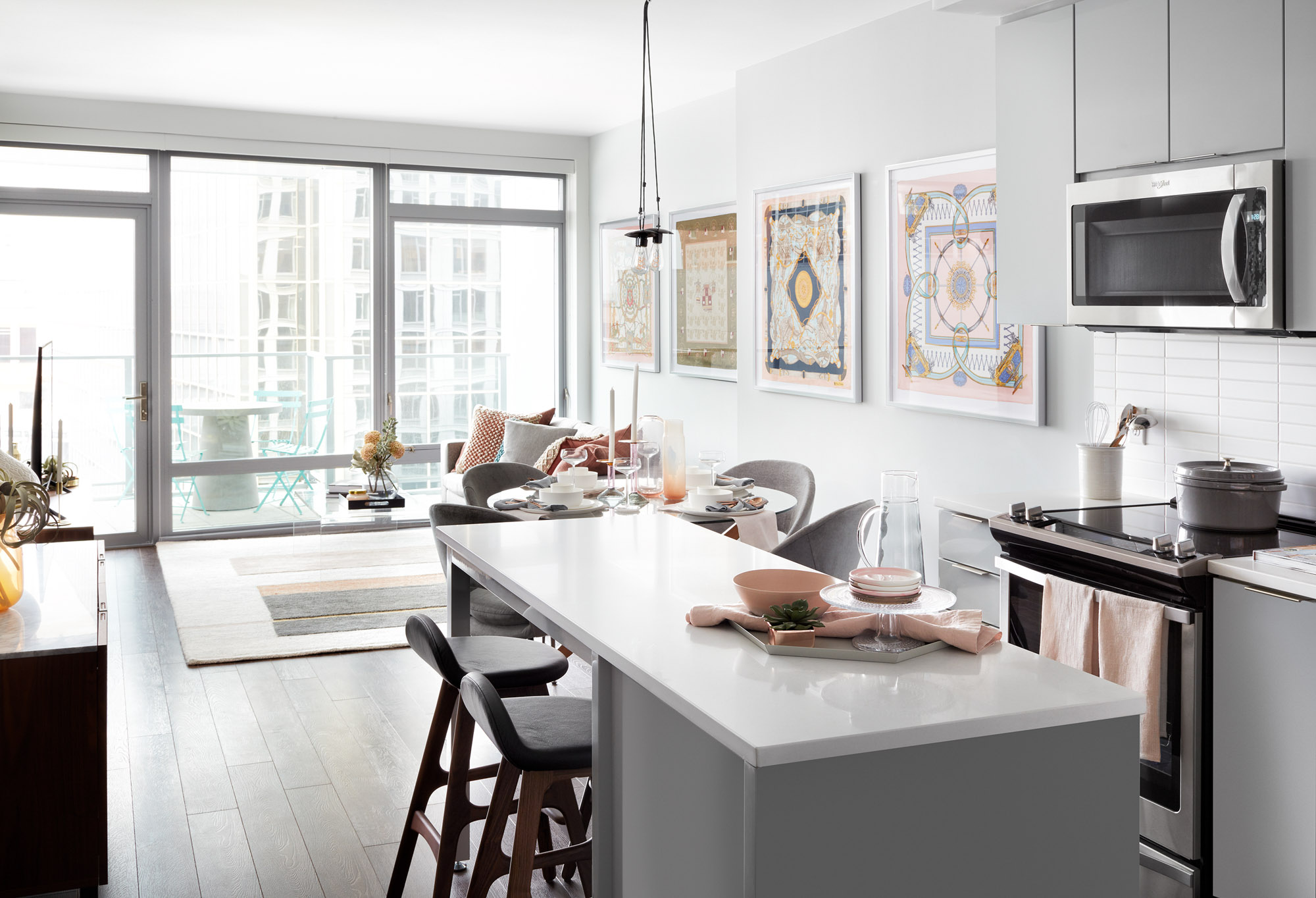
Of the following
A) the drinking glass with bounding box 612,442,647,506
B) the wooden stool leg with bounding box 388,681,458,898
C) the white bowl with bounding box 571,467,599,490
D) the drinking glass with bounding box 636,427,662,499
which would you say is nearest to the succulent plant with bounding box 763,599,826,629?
the wooden stool leg with bounding box 388,681,458,898

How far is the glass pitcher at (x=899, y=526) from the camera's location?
1778mm

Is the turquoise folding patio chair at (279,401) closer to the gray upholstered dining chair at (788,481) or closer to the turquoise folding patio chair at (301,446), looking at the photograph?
the turquoise folding patio chair at (301,446)

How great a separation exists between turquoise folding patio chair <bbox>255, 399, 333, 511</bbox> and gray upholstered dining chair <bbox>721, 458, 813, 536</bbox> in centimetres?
384

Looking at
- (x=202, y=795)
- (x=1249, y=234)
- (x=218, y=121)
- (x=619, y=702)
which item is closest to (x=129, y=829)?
(x=202, y=795)

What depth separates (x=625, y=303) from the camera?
7.75 meters

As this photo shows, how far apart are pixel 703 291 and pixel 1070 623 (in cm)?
391

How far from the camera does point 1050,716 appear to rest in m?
1.51

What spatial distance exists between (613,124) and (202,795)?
17.9 feet

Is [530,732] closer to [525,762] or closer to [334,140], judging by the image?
[525,762]

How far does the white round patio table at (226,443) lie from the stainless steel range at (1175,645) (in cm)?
594

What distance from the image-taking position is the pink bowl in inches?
75.6

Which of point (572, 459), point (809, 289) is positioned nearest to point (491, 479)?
point (572, 459)

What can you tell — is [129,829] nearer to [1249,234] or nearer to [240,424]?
[1249,234]

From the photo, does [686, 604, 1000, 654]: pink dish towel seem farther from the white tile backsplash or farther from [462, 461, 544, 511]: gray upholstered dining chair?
[462, 461, 544, 511]: gray upholstered dining chair
